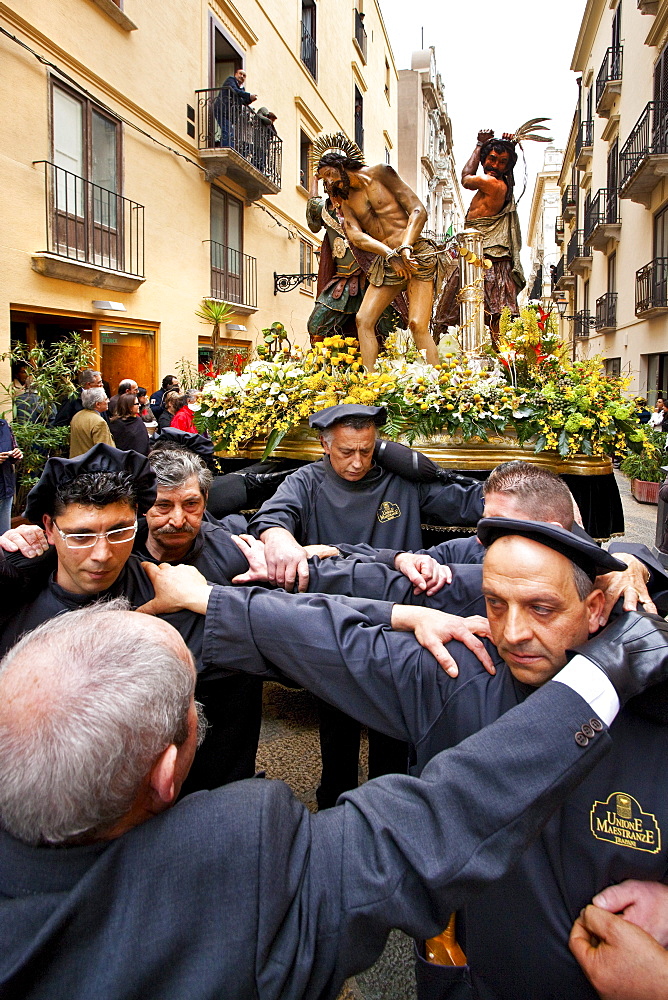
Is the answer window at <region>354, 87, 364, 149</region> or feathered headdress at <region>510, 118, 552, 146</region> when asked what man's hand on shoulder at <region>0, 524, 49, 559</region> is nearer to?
feathered headdress at <region>510, 118, 552, 146</region>

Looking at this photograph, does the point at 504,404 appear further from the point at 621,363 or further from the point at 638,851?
the point at 621,363

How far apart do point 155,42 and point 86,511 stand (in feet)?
41.9

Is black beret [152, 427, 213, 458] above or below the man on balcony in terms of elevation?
below

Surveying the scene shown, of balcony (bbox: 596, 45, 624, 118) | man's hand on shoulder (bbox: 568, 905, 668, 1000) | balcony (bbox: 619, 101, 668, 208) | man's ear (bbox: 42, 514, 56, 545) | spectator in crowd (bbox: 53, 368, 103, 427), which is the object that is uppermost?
balcony (bbox: 596, 45, 624, 118)

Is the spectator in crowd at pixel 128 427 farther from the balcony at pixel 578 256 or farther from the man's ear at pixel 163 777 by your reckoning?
the balcony at pixel 578 256

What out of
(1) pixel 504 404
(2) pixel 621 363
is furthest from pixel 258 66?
(1) pixel 504 404

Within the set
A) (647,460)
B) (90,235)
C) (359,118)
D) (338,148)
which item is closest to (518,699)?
(647,460)

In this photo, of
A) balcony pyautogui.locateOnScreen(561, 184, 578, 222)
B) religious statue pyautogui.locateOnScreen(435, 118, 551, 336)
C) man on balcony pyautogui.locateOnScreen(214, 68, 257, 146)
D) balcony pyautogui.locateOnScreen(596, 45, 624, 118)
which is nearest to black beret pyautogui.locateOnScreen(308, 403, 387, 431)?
religious statue pyautogui.locateOnScreen(435, 118, 551, 336)

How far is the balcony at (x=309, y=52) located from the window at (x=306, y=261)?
4.64 meters

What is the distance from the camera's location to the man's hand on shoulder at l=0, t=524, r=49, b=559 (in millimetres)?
2123

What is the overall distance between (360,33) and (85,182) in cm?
1904

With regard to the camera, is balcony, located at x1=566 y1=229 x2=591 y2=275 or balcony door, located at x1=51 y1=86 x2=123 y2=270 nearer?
balcony door, located at x1=51 y1=86 x2=123 y2=270

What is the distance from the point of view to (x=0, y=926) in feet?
3.12

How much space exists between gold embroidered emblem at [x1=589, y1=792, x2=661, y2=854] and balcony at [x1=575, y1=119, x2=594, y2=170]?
29815 millimetres
